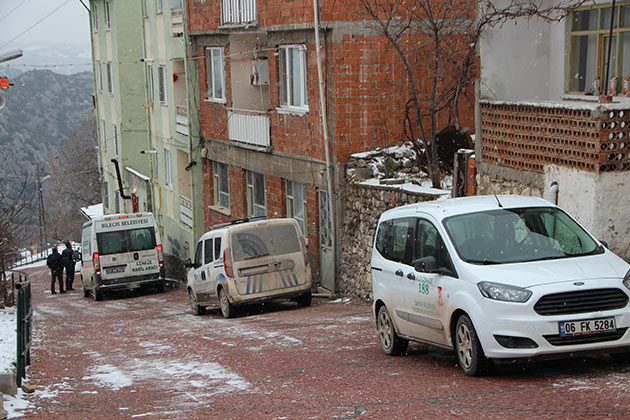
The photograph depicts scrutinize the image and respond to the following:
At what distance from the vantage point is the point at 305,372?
33.6 feet

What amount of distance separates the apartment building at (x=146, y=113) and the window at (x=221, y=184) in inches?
40.3

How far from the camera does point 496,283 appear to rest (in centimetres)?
856

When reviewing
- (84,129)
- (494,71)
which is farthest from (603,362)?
(84,129)

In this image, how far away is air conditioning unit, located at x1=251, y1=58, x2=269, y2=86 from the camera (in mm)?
24891

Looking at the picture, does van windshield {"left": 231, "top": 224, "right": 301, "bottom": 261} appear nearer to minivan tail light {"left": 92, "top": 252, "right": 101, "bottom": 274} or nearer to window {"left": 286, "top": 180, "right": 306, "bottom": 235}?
window {"left": 286, "top": 180, "right": 306, "bottom": 235}

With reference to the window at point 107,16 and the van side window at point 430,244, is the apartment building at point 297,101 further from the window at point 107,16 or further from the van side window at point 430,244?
the window at point 107,16

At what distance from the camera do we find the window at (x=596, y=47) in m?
15.9

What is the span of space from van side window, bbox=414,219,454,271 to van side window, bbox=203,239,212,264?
30.9 ft

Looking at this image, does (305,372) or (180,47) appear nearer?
(305,372)

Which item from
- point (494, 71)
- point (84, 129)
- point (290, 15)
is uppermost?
point (290, 15)

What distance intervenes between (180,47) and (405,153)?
12913 millimetres

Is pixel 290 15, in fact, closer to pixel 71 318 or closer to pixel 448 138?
pixel 448 138

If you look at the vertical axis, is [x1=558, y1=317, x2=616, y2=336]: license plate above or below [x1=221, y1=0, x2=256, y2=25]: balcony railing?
below

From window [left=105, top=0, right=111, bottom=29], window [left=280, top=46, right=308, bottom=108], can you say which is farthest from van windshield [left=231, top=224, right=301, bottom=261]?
window [left=105, top=0, right=111, bottom=29]
